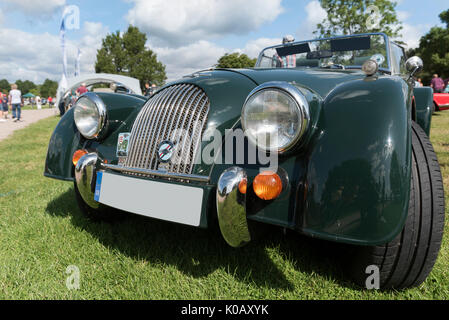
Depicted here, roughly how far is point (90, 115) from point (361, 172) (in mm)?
1702

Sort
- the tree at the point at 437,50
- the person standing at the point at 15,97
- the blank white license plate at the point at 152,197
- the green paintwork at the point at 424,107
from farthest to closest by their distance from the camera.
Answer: the tree at the point at 437,50
the person standing at the point at 15,97
the green paintwork at the point at 424,107
the blank white license plate at the point at 152,197

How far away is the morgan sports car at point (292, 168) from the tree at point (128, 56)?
35.5 meters

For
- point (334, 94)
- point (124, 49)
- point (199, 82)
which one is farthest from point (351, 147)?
point (124, 49)

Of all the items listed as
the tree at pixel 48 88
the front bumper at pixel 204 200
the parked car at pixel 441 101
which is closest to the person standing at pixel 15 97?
the front bumper at pixel 204 200

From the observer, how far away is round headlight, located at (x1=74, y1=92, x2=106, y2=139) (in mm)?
2023

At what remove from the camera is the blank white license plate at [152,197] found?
1.40m

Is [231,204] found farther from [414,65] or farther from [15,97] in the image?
[15,97]

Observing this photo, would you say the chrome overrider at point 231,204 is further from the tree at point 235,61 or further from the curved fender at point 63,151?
the tree at point 235,61

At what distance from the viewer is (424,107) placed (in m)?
2.65

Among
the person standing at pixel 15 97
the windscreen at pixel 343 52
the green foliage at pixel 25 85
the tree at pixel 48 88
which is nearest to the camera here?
the windscreen at pixel 343 52

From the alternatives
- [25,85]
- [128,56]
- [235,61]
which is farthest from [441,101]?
[25,85]
